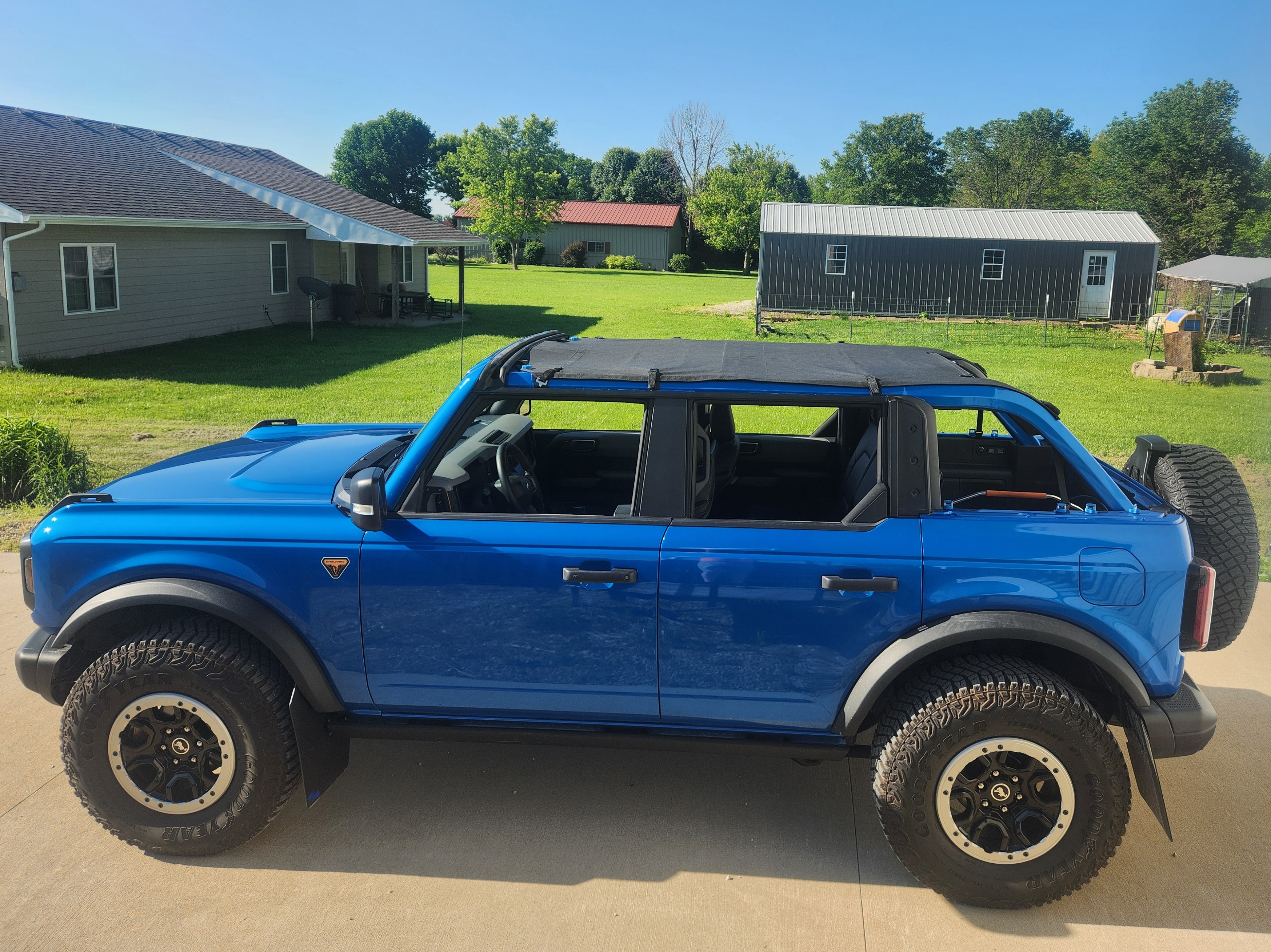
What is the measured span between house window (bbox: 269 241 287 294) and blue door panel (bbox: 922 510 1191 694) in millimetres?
23059

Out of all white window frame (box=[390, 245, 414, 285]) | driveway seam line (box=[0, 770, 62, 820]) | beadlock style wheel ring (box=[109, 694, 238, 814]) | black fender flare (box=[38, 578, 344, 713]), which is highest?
white window frame (box=[390, 245, 414, 285])

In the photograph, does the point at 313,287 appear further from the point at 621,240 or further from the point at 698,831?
the point at 621,240

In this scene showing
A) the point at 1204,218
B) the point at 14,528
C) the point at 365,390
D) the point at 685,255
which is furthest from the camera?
the point at 685,255

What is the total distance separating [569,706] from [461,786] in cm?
91

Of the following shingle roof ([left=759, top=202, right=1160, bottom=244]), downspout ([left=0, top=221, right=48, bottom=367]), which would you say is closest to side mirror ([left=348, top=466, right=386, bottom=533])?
downspout ([left=0, top=221, right=48, bottom=367])

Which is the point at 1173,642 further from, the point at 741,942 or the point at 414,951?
the point at 414,951

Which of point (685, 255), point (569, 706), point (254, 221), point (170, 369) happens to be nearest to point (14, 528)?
point (569, 706)

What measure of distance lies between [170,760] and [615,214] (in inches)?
2560

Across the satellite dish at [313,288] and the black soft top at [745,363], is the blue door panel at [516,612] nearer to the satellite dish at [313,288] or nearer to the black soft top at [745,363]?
the black soft top at [745,363]

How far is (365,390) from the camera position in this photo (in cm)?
1602

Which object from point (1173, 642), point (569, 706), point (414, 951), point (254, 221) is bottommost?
→ point (414, 951)

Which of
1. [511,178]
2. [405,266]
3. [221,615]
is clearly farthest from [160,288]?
[511,178]

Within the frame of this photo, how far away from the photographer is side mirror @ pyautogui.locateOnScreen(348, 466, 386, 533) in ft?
11.4

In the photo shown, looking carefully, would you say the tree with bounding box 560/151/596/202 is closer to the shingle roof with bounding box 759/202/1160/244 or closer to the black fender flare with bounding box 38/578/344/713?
the shingle roof with bounding box 759/202/1160/244
